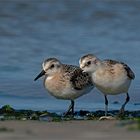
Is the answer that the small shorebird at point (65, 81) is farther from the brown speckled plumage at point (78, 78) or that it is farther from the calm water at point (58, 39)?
the calm water at point (58, 39)

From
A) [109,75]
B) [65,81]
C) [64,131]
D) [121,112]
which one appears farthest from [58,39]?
[64,131]

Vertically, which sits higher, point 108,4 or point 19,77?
point 108,4

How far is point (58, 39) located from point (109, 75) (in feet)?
17.6

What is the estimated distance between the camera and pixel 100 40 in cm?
1669

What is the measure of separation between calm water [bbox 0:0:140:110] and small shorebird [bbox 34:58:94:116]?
16.0 inches

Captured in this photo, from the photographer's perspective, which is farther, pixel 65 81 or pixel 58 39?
pixel 58 39

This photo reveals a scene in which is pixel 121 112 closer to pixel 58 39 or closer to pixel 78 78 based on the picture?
pixel 78 78

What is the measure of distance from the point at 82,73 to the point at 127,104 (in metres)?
0.97

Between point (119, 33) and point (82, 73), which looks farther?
point (119, 33)

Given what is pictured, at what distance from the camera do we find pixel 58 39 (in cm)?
1670

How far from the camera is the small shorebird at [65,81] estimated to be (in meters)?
11.8

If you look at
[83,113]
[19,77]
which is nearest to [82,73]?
[83,113]

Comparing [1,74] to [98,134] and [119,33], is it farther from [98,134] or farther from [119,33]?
[98,134]

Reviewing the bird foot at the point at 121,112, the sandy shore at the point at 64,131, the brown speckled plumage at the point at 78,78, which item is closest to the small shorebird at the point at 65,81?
the brown speckled plumage at the point at 78,78
